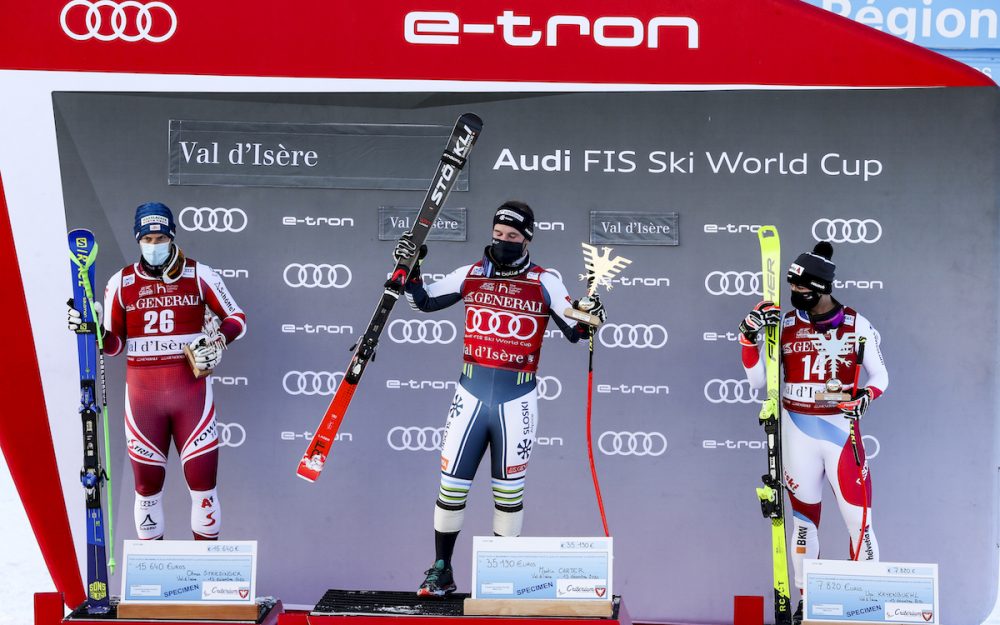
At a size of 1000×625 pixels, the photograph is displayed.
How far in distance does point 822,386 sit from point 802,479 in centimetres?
43

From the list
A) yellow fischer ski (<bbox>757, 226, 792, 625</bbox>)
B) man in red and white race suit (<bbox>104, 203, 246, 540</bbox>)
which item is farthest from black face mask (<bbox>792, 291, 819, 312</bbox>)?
man in red and white race suit (<bbox>104, 203, 246, 540</bbox>)

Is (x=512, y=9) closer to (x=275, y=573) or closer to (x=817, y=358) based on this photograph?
(x=817, y=358)

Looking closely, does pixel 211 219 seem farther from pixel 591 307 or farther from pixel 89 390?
pixel 591 307

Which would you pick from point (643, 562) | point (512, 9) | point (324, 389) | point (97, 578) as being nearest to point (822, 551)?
point (643, 562)

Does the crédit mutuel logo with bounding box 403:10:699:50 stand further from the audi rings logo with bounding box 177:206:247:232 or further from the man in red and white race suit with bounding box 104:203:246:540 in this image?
the man in red and white race suit with bounding box 104:203:246:540

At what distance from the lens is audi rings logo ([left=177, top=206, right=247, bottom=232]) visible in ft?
16.9

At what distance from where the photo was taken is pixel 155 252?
15.3 ft

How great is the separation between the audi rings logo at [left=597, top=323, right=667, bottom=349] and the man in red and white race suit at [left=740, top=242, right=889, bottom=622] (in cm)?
63

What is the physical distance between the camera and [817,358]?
183 inches

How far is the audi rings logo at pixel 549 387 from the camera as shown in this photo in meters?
5.23

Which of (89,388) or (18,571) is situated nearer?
(89,388)

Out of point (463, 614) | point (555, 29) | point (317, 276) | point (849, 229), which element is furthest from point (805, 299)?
point (317, 276)

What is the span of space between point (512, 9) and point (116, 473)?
2994mm

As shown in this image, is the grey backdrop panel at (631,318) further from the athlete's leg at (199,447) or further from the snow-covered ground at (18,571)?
the snow-covered ground at (18,571)
